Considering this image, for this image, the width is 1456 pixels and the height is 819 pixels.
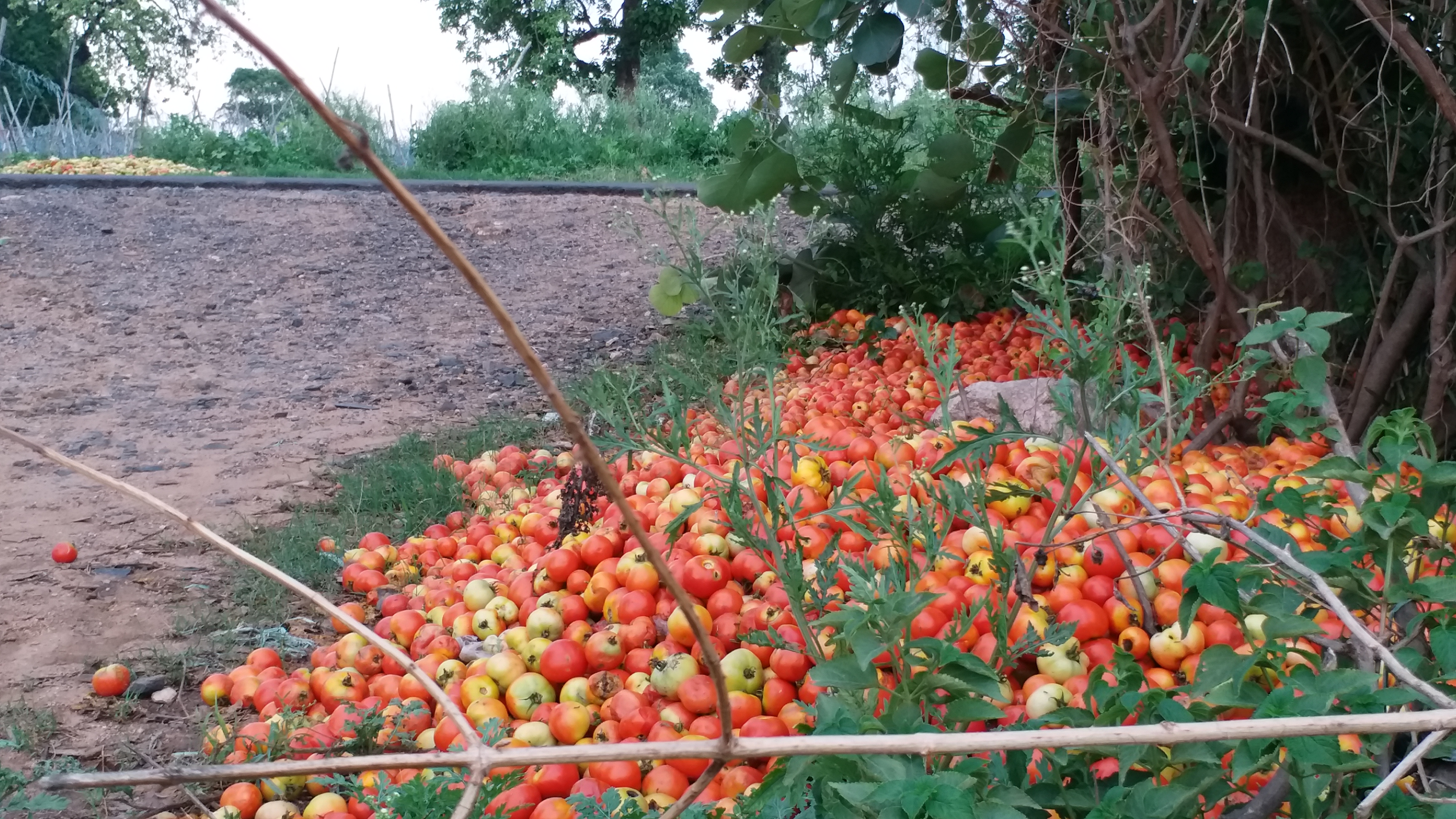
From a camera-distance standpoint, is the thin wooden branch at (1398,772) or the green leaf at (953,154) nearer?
the thin wooden branch at (1398,772)

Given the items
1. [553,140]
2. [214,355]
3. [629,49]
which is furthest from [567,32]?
[214,355]

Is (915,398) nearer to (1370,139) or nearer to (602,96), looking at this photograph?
(1370,139)

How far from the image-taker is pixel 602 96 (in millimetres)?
14445

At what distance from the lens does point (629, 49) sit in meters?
20.8

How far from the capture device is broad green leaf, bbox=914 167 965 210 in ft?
13.8

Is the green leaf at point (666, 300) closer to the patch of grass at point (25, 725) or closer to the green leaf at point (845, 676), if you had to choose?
the patch of grass at point (25, 725)

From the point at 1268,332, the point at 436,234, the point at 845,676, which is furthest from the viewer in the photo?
the point at 1268,332

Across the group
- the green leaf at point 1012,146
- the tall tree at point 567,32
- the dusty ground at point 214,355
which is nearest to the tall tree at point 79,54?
the tall tree at point 567,32

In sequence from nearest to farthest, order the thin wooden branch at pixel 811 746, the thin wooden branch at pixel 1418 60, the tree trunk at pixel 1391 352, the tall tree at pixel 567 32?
→ the thin wooden branch at pixel 811 746 → the thin wooden branch at pixel 1418 60 → the tree trunk at pixel 1391 352 → the tall tree at pixel 567 32

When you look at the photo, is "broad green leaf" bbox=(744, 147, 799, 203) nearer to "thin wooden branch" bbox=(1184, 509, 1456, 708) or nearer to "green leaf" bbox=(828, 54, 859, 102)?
"green leaf" bbox=(828, 54, 859, 102)

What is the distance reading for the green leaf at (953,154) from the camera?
3.99 metres

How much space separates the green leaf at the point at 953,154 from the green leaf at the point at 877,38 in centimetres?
68

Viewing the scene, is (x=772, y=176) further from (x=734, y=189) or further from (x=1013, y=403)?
(x=1013, y=403)

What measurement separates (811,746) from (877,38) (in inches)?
122
